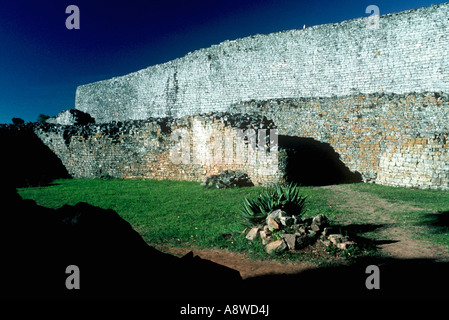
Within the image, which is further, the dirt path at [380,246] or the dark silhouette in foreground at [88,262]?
the dirt path at [380,246]

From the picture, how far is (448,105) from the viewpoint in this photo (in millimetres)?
11352

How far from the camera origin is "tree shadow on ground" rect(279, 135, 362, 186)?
39.8 ft

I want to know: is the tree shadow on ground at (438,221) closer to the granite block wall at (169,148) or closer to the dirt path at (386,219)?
the dirt path at (386,219)

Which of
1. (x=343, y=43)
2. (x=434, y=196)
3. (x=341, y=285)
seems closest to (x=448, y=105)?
(x=434, y=196)

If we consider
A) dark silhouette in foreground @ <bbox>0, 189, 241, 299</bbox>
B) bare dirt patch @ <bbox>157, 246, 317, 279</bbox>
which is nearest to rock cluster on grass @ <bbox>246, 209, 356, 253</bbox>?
bare dirt patch @ <bbox>157, 246, 317, 279</bbox>

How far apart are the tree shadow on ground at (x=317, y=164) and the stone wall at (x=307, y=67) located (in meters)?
6.21

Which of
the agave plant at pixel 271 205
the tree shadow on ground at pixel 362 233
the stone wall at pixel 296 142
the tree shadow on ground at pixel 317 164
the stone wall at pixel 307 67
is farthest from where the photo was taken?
the stone wall at pixel 307 67

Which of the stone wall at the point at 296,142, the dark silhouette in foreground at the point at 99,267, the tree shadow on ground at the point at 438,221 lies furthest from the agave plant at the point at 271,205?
the stone wall at the point at 296,142

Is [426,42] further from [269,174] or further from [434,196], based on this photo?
[269,174]

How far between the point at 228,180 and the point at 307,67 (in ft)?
38.1

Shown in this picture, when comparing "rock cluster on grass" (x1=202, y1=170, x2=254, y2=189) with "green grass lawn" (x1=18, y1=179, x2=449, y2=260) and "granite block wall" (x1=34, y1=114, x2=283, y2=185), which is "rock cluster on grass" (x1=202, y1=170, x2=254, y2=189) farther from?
"green grass lawn" (x1=18, y1=179, x2=449, y2=260)

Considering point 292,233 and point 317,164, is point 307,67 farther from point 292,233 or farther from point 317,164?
point 292,233

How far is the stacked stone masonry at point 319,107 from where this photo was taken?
1150cm

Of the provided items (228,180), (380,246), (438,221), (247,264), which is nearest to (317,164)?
(228,180)
